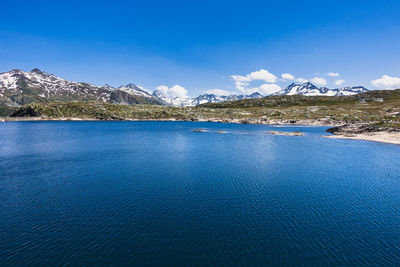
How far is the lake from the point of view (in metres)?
22.1

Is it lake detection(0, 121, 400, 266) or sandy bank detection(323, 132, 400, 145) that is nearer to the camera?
lake detection(0, 121, 400, 266)

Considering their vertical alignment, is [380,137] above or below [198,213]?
below

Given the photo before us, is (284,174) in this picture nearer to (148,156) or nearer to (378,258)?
(378,258)

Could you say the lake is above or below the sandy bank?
above

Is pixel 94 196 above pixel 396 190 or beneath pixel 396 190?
above

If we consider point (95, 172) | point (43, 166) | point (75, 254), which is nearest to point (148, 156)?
point (95, 172)

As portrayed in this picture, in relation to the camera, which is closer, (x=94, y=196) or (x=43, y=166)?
(x=94, y=196)

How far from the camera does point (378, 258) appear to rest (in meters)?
21.9

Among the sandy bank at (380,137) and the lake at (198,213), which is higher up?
the lake at (198,213)

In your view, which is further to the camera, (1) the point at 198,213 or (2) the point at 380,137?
(2) the point at 380,137

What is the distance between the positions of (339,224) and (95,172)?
4720cm

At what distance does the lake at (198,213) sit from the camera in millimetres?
22078

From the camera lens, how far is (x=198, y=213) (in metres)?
30.8

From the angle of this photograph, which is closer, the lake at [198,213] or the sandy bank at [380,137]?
the lake at [198,213]
